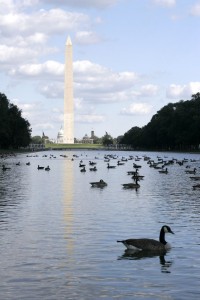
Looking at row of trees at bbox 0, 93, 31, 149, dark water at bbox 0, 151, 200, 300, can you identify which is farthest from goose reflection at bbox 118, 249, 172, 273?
row of trees at bbox 0, 93, 31, 149

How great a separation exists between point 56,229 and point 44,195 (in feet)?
54.1

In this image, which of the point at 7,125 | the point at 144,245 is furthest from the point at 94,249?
the point at 7,125

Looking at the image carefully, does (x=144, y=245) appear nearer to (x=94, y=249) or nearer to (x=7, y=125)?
(x=94, y=249)

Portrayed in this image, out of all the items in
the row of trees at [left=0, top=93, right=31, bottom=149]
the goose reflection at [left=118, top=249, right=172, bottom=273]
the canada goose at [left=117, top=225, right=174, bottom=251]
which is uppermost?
the row of trees at [left=0, top=93, right=31, bottom=149]

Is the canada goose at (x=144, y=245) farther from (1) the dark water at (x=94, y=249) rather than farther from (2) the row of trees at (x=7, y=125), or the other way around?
(2) the row of trees at (x=7, y=125)

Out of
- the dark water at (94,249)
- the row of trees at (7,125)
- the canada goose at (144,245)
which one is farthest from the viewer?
the row of trees at (7,125)

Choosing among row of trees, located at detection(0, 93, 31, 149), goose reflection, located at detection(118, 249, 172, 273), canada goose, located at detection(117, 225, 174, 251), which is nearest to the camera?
goose reflection, located at detection(118, 249, 172, 273)

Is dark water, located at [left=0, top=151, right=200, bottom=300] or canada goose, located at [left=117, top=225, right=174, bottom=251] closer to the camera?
dark water, located at [left=0, top=151, right=200, bottom=300]

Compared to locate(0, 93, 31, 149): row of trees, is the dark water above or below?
below

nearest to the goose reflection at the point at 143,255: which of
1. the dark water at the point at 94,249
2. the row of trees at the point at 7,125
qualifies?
the dark water at the point at 94,249

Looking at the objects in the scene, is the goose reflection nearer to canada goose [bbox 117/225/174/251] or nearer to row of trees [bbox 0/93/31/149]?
canada goose [bbox 117/225/174/251]

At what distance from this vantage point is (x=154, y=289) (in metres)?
15.4

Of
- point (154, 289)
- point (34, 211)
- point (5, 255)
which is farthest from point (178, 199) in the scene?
point (154, 289)

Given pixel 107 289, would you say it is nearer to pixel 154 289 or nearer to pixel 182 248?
pixel 154 289
